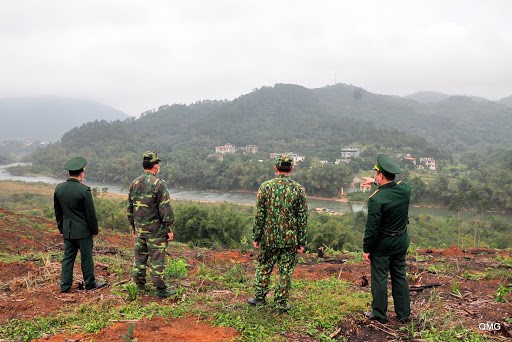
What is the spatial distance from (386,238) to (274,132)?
10145 centimetres

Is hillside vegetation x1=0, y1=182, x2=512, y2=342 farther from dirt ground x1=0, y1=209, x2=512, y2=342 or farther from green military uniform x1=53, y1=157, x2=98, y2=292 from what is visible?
green military uniform x1=53, y1=157, x2=98, y2=292

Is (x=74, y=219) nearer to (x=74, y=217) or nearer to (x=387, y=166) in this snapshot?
(x=74, y=217)

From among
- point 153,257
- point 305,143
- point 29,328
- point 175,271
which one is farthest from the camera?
point 305,143

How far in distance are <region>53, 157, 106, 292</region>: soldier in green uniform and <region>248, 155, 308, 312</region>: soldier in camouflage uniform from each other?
2225 mm

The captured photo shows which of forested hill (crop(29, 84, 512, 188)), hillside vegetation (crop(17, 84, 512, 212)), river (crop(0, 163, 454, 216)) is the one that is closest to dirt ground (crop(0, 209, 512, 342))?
hillside vegetation (crop(17, 84, 512, 212))

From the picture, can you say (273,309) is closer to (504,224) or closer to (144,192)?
(144,192)

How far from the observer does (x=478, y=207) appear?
90.1 feet

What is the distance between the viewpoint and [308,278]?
580 cm

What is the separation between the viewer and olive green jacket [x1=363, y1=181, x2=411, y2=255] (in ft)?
11.6

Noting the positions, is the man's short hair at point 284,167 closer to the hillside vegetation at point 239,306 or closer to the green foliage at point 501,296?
the hillside vegetation at point 239,306

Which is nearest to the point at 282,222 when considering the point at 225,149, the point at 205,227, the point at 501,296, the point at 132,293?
the point at 132,293

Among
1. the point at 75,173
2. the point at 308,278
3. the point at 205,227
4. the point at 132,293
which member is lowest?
the point at 205,227

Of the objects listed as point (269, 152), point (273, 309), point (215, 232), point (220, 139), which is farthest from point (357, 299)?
point (220, 139)

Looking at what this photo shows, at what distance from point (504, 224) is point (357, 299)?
30.4 metres
